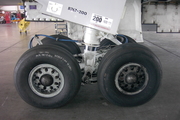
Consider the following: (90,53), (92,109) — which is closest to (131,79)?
(92,109)

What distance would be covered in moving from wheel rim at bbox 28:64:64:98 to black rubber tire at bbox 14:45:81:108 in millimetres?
36

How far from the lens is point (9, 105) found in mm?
2439

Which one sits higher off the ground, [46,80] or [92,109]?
[46,80]

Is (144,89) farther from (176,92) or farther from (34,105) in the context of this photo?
Answer: (34,105)

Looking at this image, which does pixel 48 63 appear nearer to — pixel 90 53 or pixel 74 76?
pixel 74 76

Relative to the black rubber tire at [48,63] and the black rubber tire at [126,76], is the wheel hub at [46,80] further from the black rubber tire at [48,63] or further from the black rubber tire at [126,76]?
the black rubber tire at [126,76]

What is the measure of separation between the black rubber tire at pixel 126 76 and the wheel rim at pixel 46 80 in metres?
0.55

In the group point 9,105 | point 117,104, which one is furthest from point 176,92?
point 9,105

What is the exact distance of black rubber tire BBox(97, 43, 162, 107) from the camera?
2205 millimetres

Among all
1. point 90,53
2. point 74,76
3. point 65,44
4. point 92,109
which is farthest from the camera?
point 65,44

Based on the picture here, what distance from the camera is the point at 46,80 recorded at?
2.28 metres

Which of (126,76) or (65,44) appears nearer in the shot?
(126,76)

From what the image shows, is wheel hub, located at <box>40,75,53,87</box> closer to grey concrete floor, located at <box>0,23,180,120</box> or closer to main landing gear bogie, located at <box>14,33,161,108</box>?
main landing gear bogie, located at <box>14,33,161,108</box>

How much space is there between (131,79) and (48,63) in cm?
109
